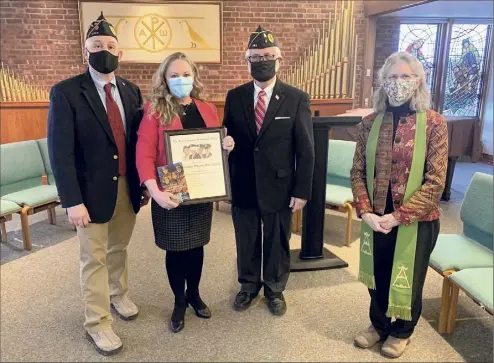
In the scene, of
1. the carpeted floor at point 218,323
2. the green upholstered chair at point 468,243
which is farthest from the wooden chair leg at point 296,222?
the green upholstered chair at point 468,243

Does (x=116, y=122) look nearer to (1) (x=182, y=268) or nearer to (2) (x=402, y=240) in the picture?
(1) (x=182, y=268)

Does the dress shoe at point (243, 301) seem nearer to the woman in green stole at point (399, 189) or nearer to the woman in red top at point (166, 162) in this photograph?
the woman in red top at point (166, 162)

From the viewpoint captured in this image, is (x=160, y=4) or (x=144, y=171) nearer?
(x=144, y=171)

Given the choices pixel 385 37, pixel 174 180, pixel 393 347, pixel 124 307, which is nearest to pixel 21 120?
pixel 124 307

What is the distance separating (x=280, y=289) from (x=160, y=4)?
4.61 metres

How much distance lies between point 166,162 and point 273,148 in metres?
0.59

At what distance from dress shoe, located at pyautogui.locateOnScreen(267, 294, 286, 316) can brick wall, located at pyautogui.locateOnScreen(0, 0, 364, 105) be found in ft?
13.7

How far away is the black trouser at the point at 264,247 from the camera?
2.45 metres

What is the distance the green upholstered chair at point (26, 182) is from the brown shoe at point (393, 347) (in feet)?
9.09

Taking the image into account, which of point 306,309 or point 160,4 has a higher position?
point 160,4

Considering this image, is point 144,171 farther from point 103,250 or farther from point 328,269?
point 328,269

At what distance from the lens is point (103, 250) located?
2.11 metres

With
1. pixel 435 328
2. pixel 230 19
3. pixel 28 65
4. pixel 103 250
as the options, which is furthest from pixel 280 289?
pixel 28 65

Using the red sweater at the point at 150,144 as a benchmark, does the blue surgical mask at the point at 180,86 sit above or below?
above
